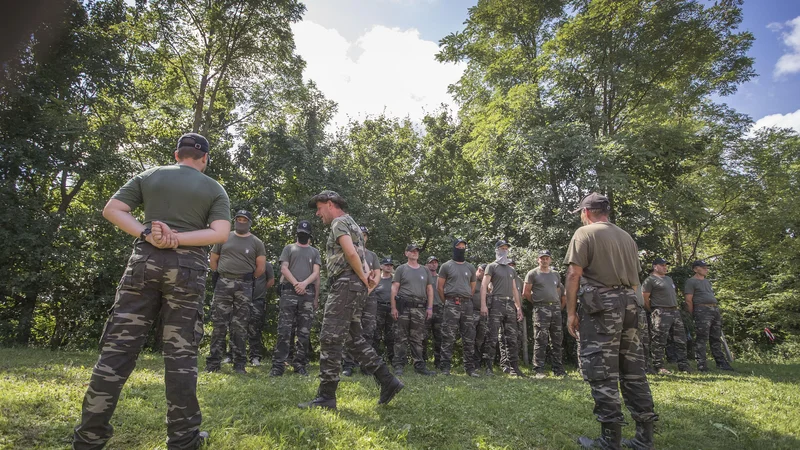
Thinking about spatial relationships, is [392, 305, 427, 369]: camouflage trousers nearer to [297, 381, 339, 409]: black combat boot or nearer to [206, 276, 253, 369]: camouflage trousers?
[206, 276, 253, 369]: camouflage trousers

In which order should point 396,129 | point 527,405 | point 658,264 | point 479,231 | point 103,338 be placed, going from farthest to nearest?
point 396,129 → point 479,231 → point 658,264 → point 527,405 → point 103,338

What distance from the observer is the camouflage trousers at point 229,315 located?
6465 mm

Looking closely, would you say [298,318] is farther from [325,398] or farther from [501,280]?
[501,280]

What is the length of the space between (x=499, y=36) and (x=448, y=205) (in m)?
7.99

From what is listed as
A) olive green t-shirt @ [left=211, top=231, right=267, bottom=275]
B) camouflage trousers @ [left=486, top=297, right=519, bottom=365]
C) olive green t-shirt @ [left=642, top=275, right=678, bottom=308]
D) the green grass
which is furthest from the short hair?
olive green t-shirt @ [left=642, top=275, right=678, bottom=308]

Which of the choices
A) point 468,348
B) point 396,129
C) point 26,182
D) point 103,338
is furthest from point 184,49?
point 103,338

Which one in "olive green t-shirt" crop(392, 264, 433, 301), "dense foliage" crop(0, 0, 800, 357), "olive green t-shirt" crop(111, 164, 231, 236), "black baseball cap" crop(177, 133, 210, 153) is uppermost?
"dense foliage" crop(0, 0, 800, 357)

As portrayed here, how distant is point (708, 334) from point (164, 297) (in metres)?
12.1

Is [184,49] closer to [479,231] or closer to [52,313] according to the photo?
[52,313]

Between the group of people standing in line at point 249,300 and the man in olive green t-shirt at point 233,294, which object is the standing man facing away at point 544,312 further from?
the man in olive green t-shirt at point 233,294

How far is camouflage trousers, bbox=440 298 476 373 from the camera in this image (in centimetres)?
855

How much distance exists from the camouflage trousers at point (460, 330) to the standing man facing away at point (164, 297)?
605cm

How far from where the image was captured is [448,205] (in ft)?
67.7

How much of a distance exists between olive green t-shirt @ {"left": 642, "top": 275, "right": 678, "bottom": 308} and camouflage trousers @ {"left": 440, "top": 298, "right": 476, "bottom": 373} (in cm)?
482
